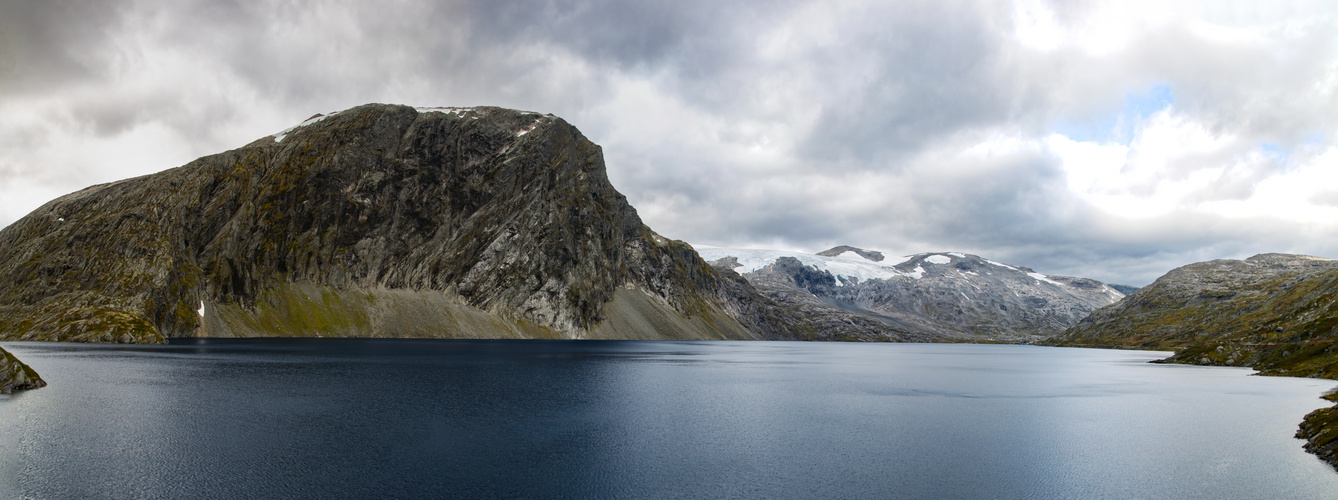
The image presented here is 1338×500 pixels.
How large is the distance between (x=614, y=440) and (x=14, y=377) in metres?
42.7

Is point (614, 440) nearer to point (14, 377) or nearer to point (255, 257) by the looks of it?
point (14, 377)

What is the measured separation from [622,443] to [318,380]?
36.1 m

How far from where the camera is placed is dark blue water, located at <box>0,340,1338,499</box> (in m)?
24.0

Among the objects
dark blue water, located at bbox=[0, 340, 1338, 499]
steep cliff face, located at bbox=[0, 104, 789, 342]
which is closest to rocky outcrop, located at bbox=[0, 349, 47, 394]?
dark blue water, located at bbox=[0, 340, 1338, 499]

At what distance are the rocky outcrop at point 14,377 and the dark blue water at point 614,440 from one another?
1.64 metres

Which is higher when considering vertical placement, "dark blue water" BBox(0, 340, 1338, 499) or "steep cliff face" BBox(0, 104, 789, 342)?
"steep cliff face" BBox(0, 104, 789, 342)

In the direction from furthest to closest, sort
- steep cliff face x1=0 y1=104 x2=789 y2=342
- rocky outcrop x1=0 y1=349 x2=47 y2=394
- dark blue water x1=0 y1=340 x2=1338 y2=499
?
steep cliff face x1=0 y1=104 x2=789 y2=342
rocky outcrop x1=0 y1=349 x2=47 y2=394
dark blue water x1=0 y1=340 x2=1338 y2=499

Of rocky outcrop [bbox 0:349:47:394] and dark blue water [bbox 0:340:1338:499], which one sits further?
rocky outcrop [bbox 0:349:47:394]

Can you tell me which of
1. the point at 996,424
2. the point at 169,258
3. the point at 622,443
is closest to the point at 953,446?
the point at 996,424

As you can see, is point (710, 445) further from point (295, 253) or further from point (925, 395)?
point (295, 253)

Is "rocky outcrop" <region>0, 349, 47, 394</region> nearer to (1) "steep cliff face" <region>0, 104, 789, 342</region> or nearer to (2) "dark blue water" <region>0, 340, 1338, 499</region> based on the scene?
(2) "dark blue water" <region>0, 340, 1338, 499</region>

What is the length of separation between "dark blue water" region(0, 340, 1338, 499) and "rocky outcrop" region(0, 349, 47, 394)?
1.64m

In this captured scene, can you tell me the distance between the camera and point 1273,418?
42.2 meters

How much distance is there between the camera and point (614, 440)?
32.8 meters
